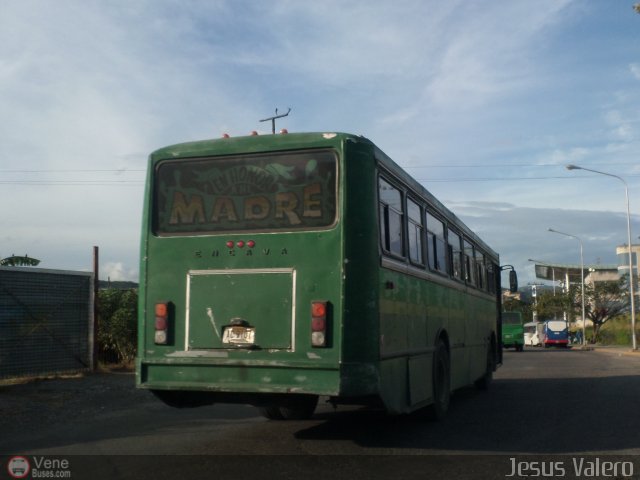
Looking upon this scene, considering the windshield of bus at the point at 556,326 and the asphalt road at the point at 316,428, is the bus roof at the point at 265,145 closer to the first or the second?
the asphalt road at the point at 316,428

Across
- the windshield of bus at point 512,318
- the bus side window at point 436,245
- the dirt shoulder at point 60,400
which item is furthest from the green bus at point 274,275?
the windshield of bus at point 512,318

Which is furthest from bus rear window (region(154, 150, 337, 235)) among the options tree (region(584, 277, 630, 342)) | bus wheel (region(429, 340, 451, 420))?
tree (region(584, 277, 630, 342))

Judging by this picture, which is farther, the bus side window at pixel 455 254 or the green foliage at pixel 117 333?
the green foliage at pixel 117 333

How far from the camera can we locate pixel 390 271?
8.48 metres

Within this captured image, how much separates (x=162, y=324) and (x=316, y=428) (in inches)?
112

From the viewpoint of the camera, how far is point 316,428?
1003 centimetres

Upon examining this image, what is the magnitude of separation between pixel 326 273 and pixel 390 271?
0.98 m

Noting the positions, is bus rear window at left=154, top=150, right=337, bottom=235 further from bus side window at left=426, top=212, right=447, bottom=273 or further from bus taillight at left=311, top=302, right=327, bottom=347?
bus side window at left=426, top=212, right=447, bottom=273

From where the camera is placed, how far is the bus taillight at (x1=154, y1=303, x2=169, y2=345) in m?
8.24

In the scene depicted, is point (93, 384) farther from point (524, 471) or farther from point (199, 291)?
point (524, 471)

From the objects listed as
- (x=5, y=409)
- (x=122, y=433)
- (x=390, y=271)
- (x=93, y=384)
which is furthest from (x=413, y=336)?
(x=93, y=384)

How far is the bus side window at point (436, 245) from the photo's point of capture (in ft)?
35.1

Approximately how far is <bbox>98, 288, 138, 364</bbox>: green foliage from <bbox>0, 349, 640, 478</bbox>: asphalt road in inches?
216

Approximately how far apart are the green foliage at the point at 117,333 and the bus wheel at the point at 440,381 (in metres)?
11.3
